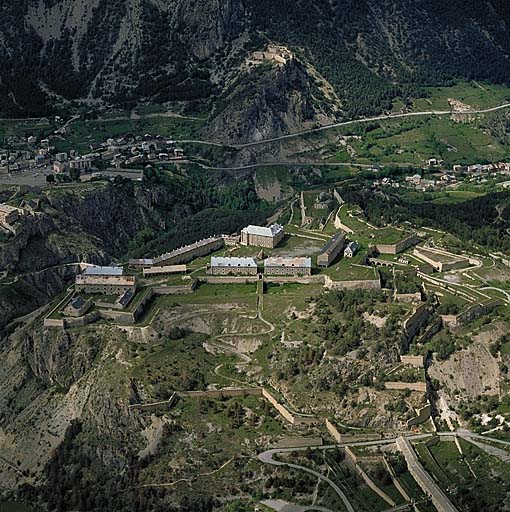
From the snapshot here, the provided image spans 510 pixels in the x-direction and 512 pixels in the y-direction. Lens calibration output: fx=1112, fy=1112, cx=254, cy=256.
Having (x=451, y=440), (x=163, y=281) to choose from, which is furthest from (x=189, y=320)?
(x=451, y=440)

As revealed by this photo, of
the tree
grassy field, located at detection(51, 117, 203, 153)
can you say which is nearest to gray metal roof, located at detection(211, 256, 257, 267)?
the tree

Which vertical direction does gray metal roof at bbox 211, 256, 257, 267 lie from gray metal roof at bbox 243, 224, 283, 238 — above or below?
above

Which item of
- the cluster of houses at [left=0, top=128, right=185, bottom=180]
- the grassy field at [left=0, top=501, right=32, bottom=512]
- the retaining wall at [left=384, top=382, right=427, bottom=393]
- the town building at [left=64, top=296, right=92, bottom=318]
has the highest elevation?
the town building at [left=64, top=296, right=92, bottom=318]

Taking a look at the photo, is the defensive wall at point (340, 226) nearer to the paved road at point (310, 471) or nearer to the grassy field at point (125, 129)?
the paved road at point (310, 471)

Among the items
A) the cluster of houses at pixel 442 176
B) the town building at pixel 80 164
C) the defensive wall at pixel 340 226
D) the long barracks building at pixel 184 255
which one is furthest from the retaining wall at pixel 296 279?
the town building at pixel 80 164

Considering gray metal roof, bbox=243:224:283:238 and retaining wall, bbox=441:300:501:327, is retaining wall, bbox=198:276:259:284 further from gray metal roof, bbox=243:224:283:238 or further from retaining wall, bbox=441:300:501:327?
retaining wall, bbox=441:300:501:327

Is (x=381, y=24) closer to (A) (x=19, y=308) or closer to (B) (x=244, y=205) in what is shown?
(B) (x=244, y=205)

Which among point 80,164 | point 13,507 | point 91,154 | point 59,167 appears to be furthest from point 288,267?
point 91,154
